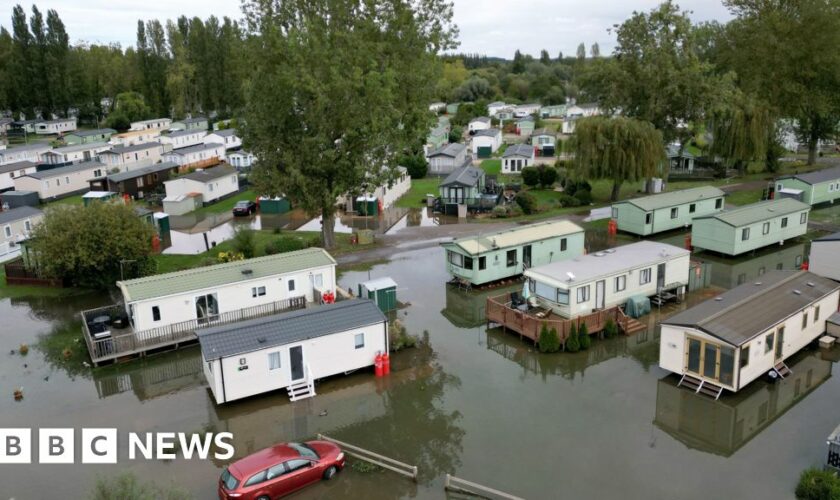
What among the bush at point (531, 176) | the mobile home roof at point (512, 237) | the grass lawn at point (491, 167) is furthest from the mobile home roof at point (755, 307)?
the grass lawn at point (491, 167)

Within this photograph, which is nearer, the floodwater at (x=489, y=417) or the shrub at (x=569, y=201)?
the floodwater at (x=489, y=417)

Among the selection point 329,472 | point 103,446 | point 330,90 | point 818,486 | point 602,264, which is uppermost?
point 330,90

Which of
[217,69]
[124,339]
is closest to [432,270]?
[124,339]

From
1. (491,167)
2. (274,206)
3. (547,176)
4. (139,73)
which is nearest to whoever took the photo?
(274,206)

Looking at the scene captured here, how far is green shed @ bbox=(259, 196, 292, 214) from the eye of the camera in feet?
168

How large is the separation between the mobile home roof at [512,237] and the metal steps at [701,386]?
39.1ft

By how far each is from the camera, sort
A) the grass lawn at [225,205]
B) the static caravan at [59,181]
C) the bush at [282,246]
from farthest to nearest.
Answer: the static caravan at [59,181]
the grass lawn at [225,205]
the bush at [282,246]

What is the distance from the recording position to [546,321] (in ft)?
81.4

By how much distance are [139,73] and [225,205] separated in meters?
83.0

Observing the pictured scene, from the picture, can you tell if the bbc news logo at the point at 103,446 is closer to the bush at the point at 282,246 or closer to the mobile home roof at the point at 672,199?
the bush at the point at 282,246

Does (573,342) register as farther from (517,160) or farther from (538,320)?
(517,160)

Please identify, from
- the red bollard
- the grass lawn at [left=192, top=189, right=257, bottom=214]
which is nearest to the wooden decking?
the red bollard

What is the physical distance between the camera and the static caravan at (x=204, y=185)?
5406cm

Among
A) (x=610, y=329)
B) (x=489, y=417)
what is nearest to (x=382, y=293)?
(x=610, y=329)
